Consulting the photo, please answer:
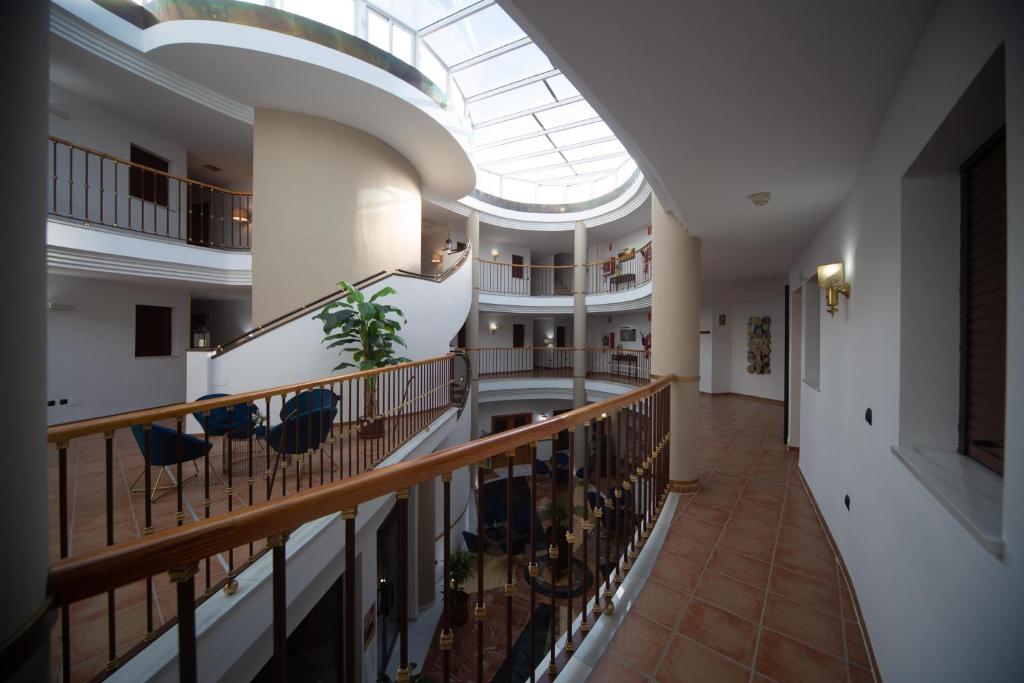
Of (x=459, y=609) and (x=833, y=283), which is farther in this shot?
(x=459, y=609)

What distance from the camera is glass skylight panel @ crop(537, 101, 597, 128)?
895 centimetres

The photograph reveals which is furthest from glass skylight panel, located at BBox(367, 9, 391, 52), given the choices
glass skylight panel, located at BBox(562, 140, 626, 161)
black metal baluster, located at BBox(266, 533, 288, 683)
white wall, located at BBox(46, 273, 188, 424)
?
black metal baluster, located at BBox(266, 533, 288, 683)

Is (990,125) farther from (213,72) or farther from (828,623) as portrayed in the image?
(213,72)

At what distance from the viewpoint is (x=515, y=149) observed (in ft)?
36.0

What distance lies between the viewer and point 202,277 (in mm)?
6414

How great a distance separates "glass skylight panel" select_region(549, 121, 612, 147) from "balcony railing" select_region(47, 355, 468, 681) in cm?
758

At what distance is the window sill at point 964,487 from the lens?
122 cm

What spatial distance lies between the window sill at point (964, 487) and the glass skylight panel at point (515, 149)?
33.9 feet

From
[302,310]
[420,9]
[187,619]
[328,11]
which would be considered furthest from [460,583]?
[420,9]

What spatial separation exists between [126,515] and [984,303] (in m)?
5.31

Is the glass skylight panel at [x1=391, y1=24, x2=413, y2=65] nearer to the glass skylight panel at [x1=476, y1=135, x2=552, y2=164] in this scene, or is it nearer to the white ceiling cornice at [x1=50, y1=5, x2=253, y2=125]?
the white ceiling cornice at [x1=50, y1=5, x2=253, y2=125]

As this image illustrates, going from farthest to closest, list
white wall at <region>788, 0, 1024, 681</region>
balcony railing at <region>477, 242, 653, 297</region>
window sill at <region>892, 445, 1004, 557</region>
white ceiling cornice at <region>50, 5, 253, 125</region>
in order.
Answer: balcony railing at <region>477, 242, 653, 297</region>
white ceiling cornice at <region>50, 5, 253, 125</region>
window sill at <region>892, 445, 1004, 557</region>
white wall at <region>788, 0, 1024, 681</region>

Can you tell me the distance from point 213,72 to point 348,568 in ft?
23.3

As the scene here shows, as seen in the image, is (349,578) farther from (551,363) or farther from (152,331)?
(551,363)
